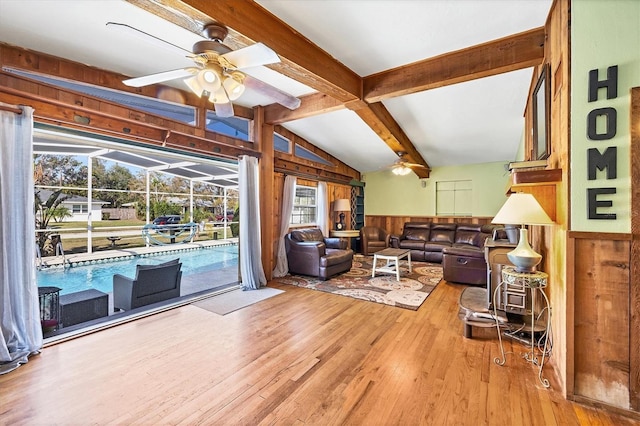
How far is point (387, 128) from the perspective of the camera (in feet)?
14.2

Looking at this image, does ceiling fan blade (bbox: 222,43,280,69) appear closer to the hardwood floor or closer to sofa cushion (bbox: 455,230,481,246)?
the hardwood floor

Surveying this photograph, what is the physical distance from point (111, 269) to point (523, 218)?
7.16m

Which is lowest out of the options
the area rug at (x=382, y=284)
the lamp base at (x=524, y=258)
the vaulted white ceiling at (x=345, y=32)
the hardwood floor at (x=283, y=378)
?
the hardwood floor at (x=283, y=378)

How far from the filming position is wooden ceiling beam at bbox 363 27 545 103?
2.47 m

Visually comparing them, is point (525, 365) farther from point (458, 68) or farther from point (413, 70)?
point (413, 70)

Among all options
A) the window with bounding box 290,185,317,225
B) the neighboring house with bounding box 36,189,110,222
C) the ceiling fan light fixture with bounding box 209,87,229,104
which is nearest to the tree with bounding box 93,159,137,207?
the neighboring house with bounding box 36,189,110,222

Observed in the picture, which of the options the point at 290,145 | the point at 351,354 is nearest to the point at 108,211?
the point at 290,145

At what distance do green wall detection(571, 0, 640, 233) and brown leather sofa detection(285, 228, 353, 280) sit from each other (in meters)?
3.51

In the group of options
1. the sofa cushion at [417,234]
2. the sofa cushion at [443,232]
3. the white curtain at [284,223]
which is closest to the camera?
the white curtain at [284,223]

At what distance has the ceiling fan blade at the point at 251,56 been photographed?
1.74 m

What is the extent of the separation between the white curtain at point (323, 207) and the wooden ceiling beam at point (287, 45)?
3608 mm

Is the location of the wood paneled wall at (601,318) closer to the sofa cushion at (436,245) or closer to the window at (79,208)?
the sofa cushion at (436,245)

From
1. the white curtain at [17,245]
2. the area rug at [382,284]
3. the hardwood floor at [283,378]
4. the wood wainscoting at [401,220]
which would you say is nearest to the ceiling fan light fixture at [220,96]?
the white curtain at [17,245]

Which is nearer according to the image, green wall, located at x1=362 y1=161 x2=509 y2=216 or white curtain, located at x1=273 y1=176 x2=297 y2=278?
white curtain, located at x1=273 y1=176 x2=297 y2=278
